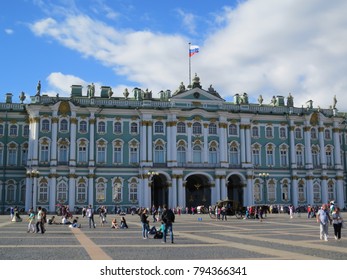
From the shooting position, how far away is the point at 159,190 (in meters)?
75.4

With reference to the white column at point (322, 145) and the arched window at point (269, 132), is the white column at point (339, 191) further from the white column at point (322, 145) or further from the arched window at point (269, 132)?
the arched window at point (269, 132)

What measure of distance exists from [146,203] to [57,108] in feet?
61.2

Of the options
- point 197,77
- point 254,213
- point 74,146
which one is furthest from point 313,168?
point 74,146

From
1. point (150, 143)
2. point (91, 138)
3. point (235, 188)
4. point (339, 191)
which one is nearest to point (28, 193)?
point (91, 138)

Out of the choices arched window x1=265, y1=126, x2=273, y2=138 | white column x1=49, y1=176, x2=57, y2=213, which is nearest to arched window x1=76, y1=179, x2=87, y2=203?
white column x1=49, y1=176, x2=57, y2=213

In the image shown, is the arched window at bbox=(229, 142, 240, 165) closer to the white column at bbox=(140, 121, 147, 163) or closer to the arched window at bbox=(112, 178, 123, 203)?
the white column at bbox=(140, 121, 147, 163)

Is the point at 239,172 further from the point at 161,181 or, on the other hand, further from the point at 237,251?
the point at 237,251

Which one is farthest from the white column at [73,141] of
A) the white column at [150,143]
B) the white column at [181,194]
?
the white column at [181,194]

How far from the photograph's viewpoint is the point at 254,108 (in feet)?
257

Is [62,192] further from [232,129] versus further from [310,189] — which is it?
[310,189]

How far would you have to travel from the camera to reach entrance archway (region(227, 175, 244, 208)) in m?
75.5

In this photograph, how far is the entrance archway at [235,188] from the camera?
248 ft

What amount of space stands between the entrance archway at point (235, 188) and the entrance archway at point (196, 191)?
4.76 meters

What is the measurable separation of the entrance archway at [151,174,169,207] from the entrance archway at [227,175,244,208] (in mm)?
11089
